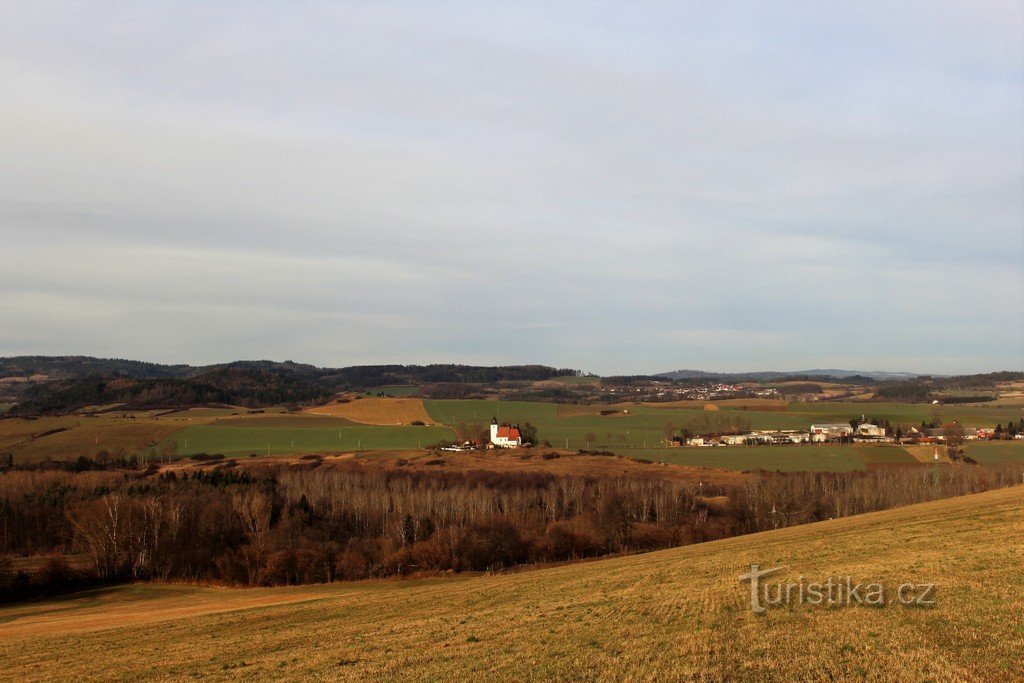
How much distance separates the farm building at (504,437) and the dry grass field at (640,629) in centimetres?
9665

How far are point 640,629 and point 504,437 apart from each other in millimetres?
120286

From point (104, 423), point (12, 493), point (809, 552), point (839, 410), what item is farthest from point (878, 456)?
point (104, 423)

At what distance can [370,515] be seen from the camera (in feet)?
289

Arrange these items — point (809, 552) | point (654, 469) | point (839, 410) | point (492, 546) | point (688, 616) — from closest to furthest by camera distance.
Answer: point (688, 616) → point (809, 552) → point (492, 546) → point (654, 469) → point (839, 410)

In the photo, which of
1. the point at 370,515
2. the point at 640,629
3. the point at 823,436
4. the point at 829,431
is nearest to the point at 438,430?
the point at 370,515

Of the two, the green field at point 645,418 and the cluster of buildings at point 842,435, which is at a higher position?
the green field at point 645,418

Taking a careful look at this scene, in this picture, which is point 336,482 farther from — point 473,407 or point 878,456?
point 473,407

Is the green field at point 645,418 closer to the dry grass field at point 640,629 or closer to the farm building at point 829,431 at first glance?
the farm building at point 829,431

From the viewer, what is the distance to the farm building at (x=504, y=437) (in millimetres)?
139000

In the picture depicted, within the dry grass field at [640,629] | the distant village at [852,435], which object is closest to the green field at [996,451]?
the distant village at [852,435]

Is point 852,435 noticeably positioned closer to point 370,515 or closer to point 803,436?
point 803,436

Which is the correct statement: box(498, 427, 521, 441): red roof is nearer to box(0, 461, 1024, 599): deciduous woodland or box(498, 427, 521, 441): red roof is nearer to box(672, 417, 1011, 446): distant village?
box(672, 417, 1011, 446): distant village

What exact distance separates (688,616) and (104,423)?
158m

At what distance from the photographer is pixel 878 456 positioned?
11694cm
